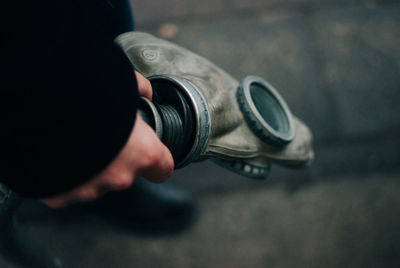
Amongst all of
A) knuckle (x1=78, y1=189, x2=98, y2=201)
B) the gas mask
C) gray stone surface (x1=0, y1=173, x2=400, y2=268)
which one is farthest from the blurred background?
knuckle (x1=78, y1=189, x2=98, y2=201)

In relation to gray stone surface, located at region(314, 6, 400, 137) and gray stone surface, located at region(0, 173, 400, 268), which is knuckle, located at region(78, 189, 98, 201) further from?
gray stone surface, located at region(314, 6, 400, 137)

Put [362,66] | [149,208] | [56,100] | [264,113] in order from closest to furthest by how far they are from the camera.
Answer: [56,100]
[264,113]
[149,208]
[362,66]

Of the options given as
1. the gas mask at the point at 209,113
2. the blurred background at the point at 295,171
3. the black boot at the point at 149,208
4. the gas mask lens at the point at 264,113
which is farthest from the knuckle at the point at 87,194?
the blurred background at the point at 295,171

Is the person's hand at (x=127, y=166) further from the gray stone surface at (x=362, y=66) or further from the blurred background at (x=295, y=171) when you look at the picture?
the gray stone surface at (x=362, y=66)

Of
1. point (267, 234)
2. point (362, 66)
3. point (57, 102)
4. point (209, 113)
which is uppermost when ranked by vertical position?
point (57, 102)

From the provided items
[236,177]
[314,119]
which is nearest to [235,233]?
[236,177]

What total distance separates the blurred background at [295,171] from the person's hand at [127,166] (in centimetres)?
79

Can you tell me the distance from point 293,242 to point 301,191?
0.20m

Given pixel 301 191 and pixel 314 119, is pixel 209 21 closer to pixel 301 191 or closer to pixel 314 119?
pixel 314 119

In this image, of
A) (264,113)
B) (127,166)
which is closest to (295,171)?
(264,113)

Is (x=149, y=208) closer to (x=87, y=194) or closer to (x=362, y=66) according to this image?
(x=87, y=194)

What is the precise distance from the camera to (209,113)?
62 centimetres

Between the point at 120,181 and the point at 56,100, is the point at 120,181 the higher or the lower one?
the lower one

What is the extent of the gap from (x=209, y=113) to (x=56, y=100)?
292mm
